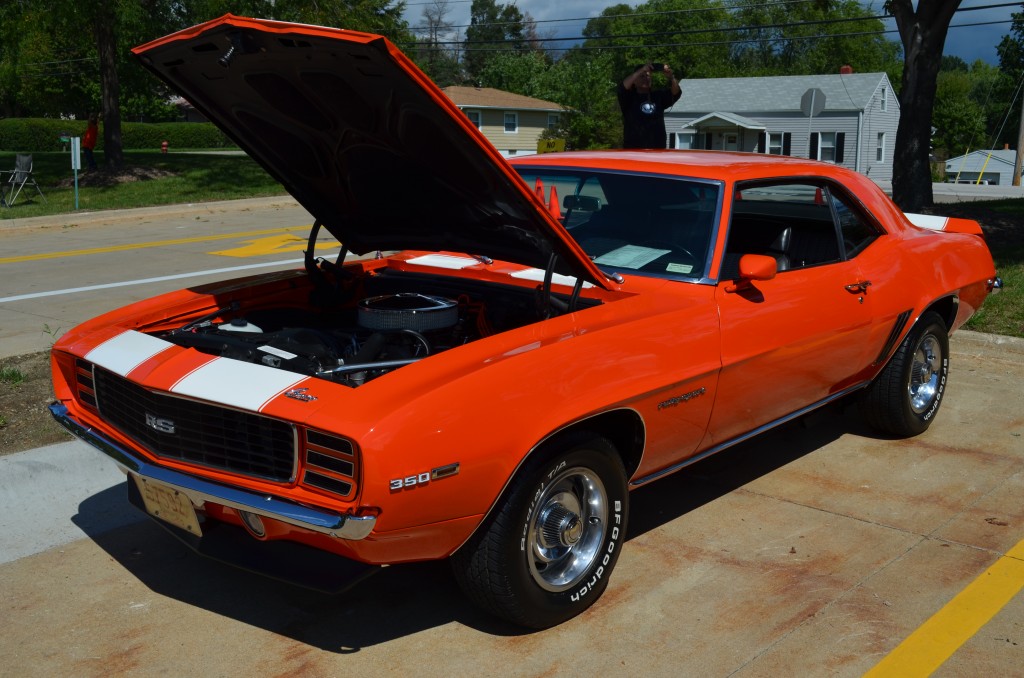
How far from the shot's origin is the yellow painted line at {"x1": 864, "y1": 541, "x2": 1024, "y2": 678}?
11.3 feet

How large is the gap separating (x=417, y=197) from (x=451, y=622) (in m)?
1.80

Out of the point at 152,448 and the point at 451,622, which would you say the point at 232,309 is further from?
the point at 451,622

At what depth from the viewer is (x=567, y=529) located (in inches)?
143

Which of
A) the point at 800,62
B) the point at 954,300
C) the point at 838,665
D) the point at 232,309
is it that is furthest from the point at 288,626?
the point at 800,62

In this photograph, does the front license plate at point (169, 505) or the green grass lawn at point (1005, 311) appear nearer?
the front license plate at point (169, 505)

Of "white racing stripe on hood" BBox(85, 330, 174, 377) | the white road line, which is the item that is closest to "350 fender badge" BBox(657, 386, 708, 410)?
"white racing stripe on hood" BBox(85, 330, 174, 377)

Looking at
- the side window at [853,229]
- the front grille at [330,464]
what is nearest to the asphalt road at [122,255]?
the front grille at [330,464]

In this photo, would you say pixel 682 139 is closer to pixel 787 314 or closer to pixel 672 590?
pixel 787 314

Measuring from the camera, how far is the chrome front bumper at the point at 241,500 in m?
3.00

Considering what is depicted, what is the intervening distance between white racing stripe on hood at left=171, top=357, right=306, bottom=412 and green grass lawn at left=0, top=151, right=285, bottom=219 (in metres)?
15.8

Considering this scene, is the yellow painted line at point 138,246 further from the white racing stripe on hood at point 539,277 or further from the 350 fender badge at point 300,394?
the 350 fender badge at point 300,394

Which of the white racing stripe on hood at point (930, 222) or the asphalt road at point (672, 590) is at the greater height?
the white racing stripe on hood at point (930, 222)

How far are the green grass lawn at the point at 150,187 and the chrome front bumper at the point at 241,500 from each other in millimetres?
15496

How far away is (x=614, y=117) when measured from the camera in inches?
2060
